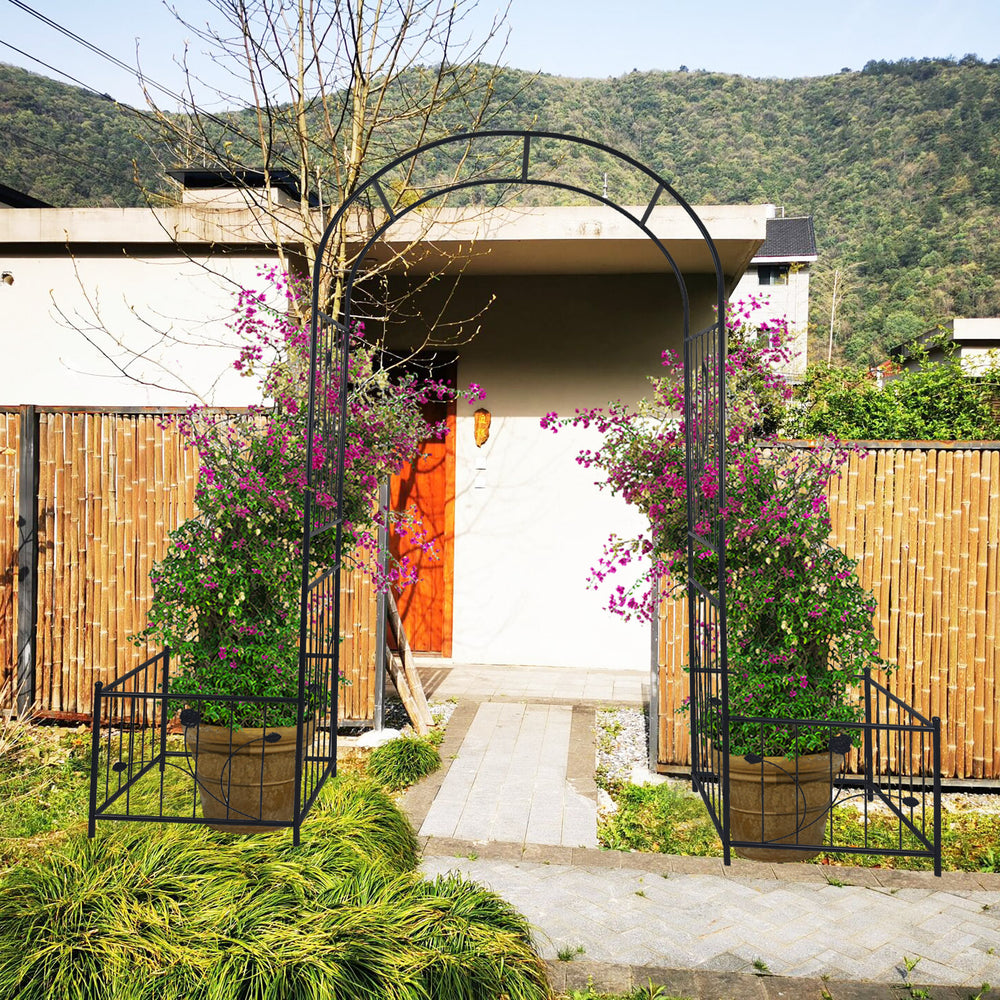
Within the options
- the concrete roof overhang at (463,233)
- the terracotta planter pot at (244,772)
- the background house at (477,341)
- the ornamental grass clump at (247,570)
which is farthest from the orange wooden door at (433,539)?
the terracotta planter pot at (244,772)

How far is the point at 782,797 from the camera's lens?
4121mm

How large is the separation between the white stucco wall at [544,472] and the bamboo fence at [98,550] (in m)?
2.06

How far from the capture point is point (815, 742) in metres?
4.14

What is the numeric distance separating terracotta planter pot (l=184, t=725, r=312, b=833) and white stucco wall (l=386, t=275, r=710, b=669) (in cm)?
387

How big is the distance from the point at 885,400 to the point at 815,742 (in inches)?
251

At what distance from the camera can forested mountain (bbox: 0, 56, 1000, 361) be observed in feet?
100

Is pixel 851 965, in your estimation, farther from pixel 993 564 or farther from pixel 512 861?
pixel 993 564

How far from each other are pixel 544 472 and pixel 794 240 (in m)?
28.9

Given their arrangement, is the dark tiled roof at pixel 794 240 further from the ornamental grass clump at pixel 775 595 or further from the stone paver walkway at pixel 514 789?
the ornamental grass clump at pixel 775 595

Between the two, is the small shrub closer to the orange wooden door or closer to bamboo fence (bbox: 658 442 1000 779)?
bamboo fence (bbox: 658 442 1000 779)

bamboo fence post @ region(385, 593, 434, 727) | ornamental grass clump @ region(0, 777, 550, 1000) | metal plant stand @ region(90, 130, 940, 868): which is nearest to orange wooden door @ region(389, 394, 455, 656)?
bamboo fence post @ region(385, 593, 434, 727)

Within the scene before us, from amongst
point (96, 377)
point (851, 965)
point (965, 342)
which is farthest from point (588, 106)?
point (851, 965)

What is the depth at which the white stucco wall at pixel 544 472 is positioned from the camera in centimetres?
789

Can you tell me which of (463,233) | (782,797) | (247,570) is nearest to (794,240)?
(463,233)
